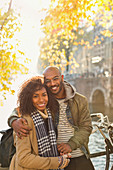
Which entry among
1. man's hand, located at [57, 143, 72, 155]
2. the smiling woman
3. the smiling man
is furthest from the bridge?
the smiling woman

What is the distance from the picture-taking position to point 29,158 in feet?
4.77

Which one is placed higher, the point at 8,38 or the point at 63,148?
the point at 8,38

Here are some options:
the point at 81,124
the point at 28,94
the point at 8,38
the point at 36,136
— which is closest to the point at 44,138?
the point at 36,136

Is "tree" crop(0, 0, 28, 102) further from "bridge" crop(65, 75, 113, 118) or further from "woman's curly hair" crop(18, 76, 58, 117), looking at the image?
"bridge" crop(65, 75, 113, 118)

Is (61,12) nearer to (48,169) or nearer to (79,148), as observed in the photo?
(79,148)

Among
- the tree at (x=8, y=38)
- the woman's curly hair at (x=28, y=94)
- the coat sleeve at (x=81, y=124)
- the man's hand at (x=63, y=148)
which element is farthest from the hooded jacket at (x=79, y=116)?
the tree at (x=8, y=38)

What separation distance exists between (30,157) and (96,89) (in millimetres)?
23007

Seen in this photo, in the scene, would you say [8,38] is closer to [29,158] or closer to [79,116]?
[79,116]

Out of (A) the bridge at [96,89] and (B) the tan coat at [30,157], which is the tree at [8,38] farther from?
(A) the bridge at [96,89]

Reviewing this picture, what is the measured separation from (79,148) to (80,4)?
192cm

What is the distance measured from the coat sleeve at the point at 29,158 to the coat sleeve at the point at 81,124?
0.27 m

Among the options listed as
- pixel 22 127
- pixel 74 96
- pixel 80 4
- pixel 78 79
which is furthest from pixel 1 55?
pixel 78 79

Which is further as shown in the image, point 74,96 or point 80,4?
point 80,4

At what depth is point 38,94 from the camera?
1.61m
